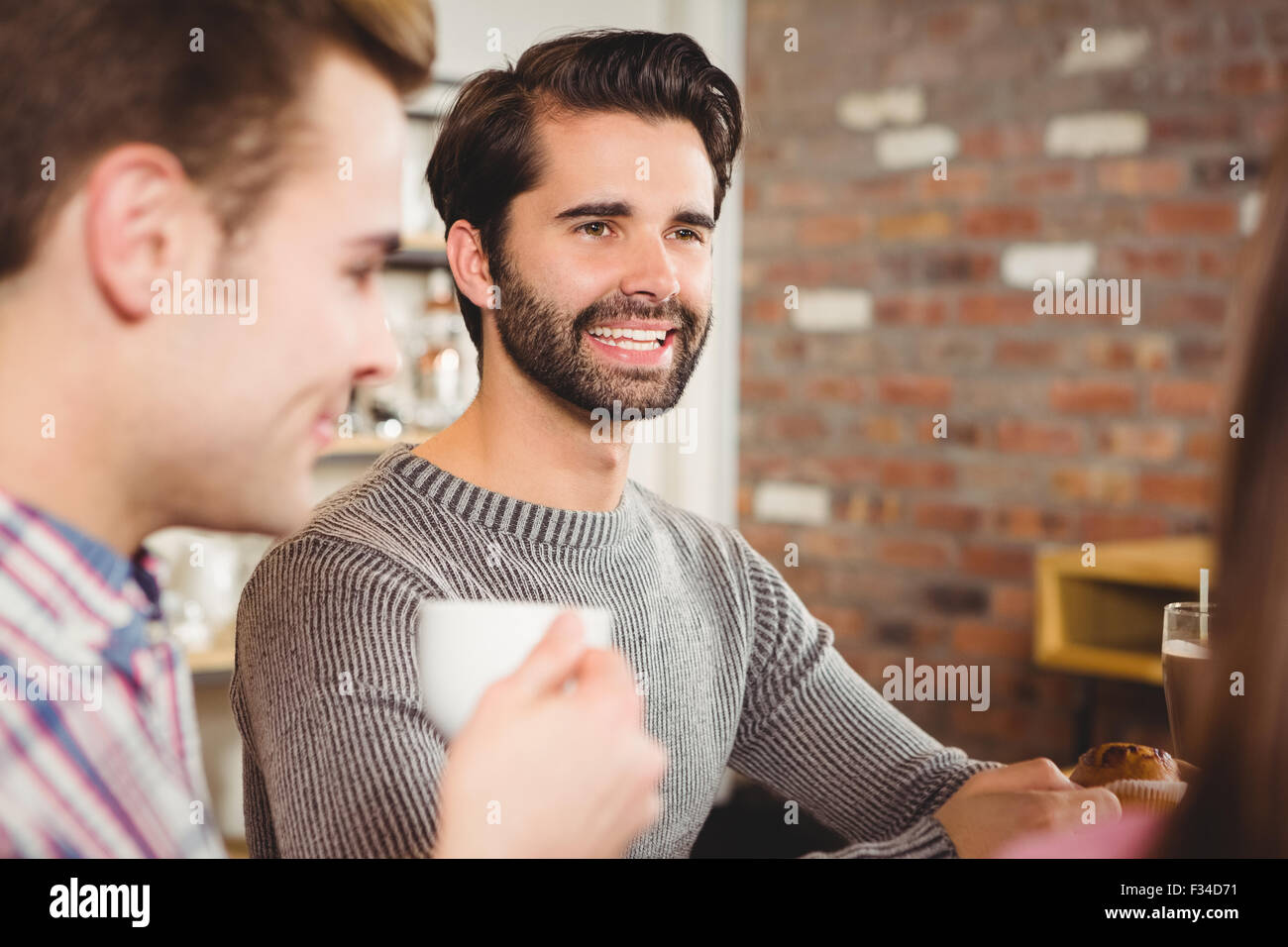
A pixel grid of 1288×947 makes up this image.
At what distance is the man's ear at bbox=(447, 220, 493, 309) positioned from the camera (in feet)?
4.08

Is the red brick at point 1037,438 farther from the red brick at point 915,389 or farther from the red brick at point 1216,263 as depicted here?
the red brick at point 1216,263

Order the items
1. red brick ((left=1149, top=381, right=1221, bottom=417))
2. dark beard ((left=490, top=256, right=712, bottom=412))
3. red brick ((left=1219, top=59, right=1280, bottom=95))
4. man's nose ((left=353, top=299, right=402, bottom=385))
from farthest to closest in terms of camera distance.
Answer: red brick ((left=1149, top=381, right=1221, bottom=417)) < red brick ((left=1219, top=59, right=1280, bottom=95)) < dark beard ((left=490, top=256, right=712, bottom=412)) < man's nose ((left=353, top=299, right=402, bottom=385))

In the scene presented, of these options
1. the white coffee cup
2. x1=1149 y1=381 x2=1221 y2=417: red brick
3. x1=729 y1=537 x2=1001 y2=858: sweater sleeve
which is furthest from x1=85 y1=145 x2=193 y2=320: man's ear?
x1=1149 y1=381 x2=1221 y2=417: red brick

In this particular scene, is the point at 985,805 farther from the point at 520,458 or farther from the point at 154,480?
the point at 154,480

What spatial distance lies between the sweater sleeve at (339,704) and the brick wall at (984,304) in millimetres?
1688

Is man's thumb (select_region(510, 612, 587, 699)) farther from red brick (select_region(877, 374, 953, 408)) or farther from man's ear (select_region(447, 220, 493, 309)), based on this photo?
red brick (select_region(877, 374, 953, 408))

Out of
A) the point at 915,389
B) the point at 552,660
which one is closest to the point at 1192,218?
the point at 915,389

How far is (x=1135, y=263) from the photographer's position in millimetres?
2379

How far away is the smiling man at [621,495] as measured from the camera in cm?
99

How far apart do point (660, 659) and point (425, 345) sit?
61.5 inches

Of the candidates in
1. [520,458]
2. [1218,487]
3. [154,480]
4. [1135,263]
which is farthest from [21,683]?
[1135,263]

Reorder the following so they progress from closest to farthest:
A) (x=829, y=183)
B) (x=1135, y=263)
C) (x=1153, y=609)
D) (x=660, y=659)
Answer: (x=660, y=659), (x=1153, y=609), (x=1135, y=263), (x=829, y=183)

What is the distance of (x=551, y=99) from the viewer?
1195 millimetres

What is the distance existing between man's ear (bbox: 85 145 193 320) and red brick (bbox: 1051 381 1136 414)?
2168 mm
